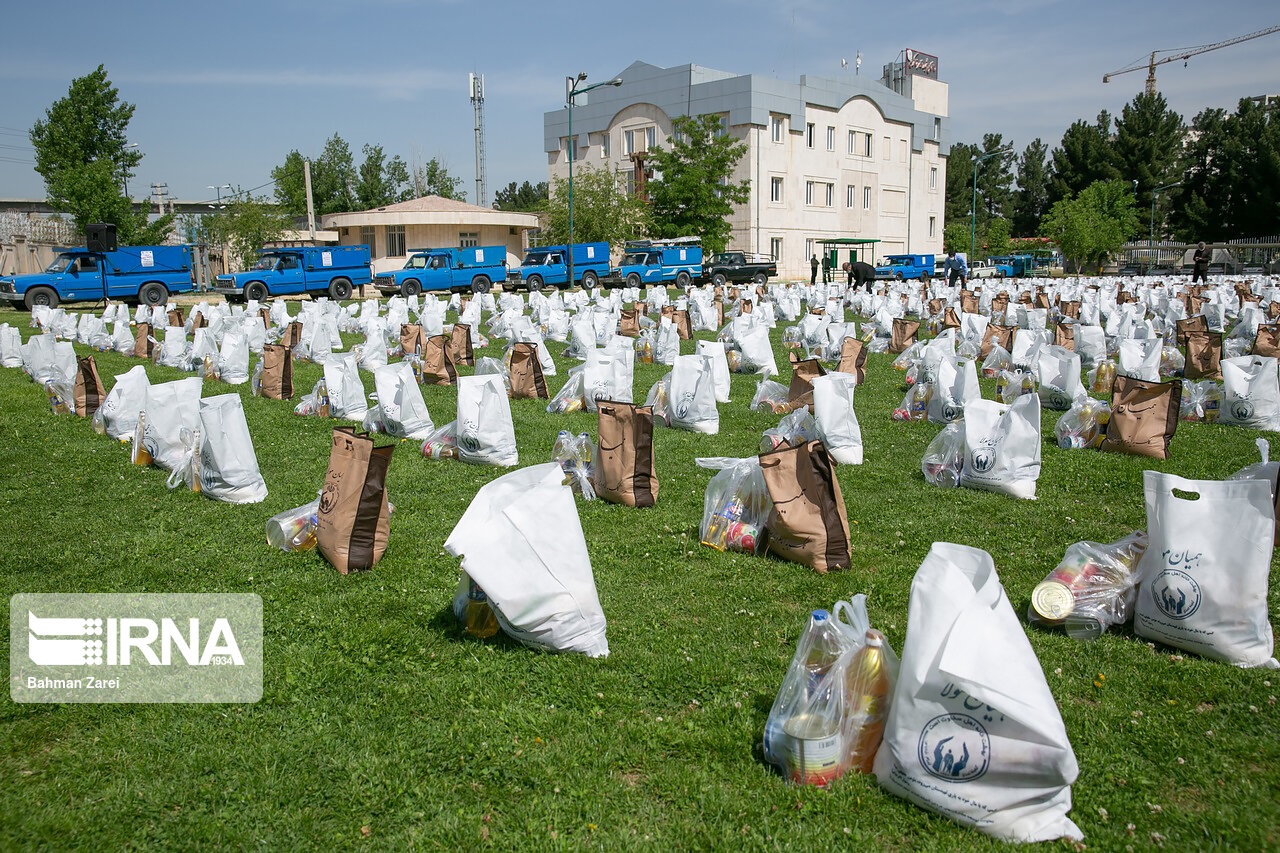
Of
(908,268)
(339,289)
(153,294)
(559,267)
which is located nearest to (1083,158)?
(908,268)

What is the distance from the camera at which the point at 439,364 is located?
10734 mm

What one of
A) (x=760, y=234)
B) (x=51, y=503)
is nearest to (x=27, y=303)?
(x=51, y=503)

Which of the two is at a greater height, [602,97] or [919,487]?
[602,97]

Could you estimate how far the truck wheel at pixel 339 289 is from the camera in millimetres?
28750

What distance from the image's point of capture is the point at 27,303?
23109 mm

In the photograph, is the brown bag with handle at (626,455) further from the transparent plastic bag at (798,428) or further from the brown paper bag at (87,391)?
the brown paper bag at (87,391)

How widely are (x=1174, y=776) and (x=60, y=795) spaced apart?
12.0ft

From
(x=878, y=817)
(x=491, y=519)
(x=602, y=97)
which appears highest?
(x=602, y=97)

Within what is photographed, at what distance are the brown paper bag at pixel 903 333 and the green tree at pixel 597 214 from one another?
30865mm

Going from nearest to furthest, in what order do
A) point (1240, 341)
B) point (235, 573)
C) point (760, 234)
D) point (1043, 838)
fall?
point (1043, 838)
point (235, 573)
point (1240, 341)
point (760, 234)

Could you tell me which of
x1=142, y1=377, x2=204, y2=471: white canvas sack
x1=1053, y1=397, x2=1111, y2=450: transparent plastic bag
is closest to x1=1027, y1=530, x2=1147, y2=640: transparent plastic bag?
x1=1053, y1=397, x2=1111, y2=450: transparent plastic bag

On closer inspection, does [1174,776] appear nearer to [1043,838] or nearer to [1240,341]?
[1043,838]

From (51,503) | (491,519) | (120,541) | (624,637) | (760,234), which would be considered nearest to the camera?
(491,519)

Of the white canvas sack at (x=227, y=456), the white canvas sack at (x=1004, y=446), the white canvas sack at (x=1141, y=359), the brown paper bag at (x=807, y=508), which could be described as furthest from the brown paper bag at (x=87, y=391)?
the white canvas sack at (x=1141, y=359)
